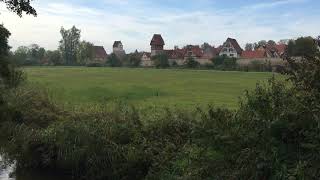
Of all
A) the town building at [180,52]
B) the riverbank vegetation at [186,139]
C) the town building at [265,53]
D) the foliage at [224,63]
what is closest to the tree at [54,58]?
the town building at [180,52]

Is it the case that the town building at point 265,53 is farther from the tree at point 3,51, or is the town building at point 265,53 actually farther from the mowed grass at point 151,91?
the tree at point 3,51

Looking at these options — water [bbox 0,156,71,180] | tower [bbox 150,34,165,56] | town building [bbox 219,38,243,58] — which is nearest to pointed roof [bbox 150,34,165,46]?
tower [bbox 150,34,165,56]

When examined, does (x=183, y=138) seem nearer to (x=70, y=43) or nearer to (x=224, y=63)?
(x=224, y=63)

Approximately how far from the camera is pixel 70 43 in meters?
191

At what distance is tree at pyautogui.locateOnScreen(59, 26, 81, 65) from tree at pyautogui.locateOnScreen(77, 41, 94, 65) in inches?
341

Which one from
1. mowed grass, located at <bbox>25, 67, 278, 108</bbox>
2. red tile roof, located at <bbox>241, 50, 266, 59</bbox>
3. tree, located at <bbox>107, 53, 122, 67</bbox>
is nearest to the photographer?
mowed grass, located at <bbox>25, 67, 278, 108</bbox>

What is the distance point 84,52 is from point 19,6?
155936mm

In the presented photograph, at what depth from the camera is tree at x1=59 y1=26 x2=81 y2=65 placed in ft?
617

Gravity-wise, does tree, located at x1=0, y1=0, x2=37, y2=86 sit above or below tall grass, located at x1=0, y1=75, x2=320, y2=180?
above

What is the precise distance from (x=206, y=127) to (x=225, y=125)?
655mm

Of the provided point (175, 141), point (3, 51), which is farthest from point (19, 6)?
point (175, 141)

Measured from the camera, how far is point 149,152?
59.3 feet

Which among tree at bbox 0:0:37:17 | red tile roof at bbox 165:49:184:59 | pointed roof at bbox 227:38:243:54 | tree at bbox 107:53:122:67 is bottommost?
→ tree at bbox 107:53:122:67

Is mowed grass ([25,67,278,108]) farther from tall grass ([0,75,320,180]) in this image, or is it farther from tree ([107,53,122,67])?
tree ([107,53,122,67])
